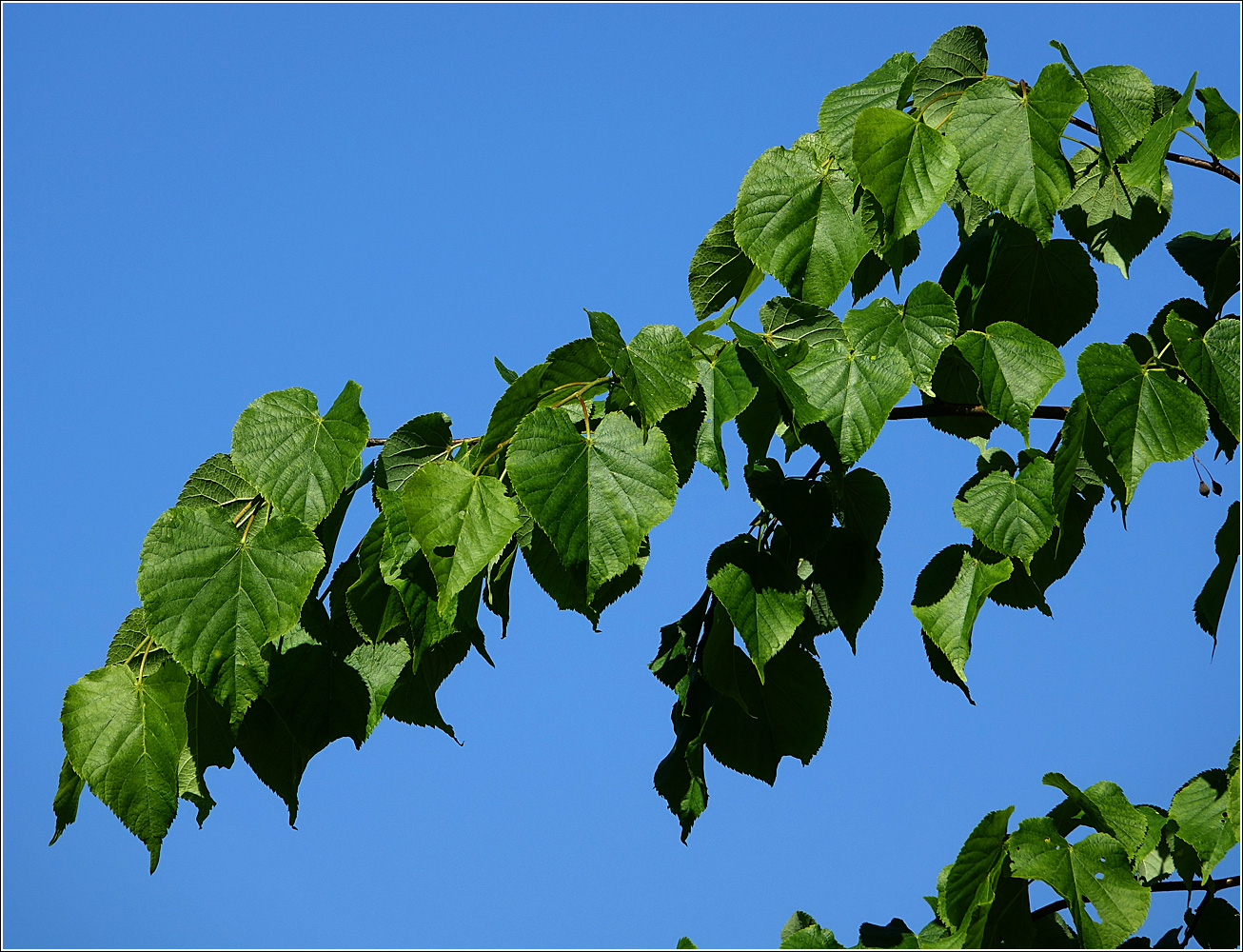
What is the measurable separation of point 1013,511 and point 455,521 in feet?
2.11

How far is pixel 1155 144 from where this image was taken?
132 cm

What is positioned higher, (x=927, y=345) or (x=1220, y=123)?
(x=1220, y=123)

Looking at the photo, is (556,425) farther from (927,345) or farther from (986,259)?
(986,259)

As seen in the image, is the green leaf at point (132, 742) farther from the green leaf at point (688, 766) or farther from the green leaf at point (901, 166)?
the green leaf at point (901, 166)

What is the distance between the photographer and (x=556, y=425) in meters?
1.11

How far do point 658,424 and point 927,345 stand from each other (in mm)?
333

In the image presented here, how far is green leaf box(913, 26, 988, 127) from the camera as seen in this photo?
54.5 inches

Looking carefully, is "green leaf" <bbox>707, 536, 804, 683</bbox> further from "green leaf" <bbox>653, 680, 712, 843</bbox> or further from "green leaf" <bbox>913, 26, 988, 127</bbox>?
"green leaf" <bbox>913, 26, 988, 127</bbox>

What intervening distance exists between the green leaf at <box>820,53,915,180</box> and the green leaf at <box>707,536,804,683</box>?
0.48 meters

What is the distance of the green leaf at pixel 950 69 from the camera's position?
1.38m

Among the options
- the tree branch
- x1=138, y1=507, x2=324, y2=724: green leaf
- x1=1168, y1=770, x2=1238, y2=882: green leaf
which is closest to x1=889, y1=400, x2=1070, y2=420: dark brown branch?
the tree branch

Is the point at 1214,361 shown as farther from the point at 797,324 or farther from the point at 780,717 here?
the point at 780,717

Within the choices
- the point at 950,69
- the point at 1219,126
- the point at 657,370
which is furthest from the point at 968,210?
the point at 657,370

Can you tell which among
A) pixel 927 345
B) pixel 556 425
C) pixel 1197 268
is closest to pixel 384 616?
pixel 556 425
